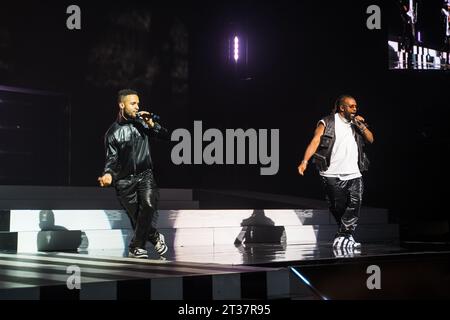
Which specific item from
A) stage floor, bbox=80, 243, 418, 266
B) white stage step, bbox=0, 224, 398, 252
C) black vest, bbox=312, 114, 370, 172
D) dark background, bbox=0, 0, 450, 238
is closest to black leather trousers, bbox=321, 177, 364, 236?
black vest, bbox=312, 114, 370, 172

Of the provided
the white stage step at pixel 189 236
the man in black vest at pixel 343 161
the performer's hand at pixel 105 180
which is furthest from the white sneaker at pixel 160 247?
the man in black vest at pixel 343 161

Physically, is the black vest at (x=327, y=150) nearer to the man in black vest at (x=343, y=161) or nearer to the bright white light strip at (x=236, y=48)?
the man in black vest at (x=343, y=161)

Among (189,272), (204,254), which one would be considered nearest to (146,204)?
(204,254)

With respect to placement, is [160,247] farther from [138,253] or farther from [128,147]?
[128,147]

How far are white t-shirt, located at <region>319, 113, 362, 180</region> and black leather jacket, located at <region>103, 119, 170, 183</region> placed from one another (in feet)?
6.69

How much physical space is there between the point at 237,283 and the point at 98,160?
7.03m

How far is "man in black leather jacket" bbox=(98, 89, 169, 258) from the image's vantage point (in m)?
6.61

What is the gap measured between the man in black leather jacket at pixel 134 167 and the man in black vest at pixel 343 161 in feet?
6.15

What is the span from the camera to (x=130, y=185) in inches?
261

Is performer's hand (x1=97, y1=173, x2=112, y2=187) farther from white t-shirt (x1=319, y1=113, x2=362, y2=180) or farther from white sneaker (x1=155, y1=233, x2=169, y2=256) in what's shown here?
white t-shirt (x1=319, y1=113, x2=362, y2=180)
